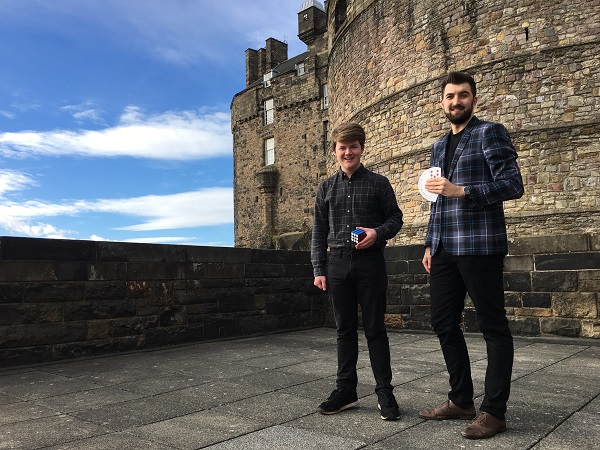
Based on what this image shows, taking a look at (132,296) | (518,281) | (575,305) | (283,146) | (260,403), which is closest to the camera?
(260,403)

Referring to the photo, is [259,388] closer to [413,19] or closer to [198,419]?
[198,419]

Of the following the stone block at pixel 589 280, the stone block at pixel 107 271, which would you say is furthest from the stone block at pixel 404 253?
the stone block at pixel 107 271

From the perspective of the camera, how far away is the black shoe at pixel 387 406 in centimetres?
289

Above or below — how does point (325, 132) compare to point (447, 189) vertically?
above

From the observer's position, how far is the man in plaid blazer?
2.69m

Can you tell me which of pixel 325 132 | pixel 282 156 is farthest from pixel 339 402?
pixel 282 156

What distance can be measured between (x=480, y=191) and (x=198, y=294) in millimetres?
4482

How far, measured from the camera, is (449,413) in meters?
2.88

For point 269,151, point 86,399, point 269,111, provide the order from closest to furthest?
1. point 86,399
2. point 269,151
3. point 269,111

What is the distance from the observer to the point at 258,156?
33031 mm

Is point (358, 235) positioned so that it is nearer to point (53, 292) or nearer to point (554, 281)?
point (53, 292)

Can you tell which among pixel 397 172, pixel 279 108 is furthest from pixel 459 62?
pixel 279 108

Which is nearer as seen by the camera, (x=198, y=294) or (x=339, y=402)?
(x=339, y=402)

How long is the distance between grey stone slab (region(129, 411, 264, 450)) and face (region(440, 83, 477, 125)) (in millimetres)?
2064
